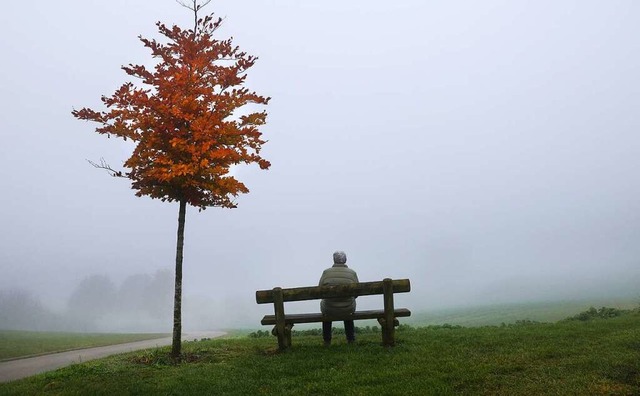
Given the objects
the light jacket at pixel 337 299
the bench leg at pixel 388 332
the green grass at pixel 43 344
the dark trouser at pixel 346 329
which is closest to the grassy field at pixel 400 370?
the bench leg at pixel 388 332

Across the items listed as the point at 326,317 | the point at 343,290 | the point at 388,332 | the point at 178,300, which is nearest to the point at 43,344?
the point at 178,300

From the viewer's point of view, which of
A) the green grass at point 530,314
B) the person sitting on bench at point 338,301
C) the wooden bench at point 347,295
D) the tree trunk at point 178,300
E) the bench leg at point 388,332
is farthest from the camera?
the green grass at point 530,314

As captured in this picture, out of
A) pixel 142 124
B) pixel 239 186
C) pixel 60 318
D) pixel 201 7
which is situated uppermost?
pixel 201 7

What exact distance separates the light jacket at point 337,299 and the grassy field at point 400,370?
3.18ft

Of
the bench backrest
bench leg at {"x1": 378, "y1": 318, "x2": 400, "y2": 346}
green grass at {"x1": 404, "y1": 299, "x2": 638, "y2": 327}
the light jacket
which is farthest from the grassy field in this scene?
green grass at {"x1": 404, "y1": 299, "x2": 638, "y2": 327}

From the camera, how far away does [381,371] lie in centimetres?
870

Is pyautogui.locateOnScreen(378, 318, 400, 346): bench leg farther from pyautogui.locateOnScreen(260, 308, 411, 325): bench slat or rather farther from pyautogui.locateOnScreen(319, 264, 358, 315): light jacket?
pyautogui.locateOnScreen(319, 264, 358, 315): light jacket

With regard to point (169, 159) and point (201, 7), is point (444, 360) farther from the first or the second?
point (201, 7)

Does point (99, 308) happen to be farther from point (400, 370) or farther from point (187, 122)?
point (400, 370)

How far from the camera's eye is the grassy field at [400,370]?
742 centimetres

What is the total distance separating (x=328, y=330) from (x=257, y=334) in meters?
8.31

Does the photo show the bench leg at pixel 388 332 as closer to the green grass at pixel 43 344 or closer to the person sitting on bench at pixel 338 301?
the person sitting on bench at pixel 338 301

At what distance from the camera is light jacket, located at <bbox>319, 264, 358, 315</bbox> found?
37.5 feet

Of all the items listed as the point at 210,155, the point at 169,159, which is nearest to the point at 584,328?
the point at 210,155
